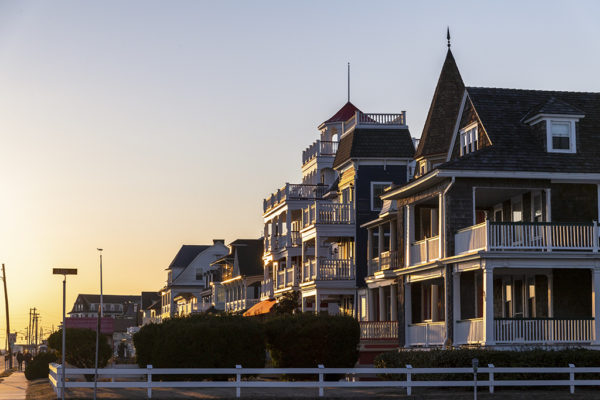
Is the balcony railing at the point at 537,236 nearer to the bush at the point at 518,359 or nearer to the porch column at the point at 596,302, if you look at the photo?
the porch column at the point at 596,302

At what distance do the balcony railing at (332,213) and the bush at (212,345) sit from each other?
22729mm

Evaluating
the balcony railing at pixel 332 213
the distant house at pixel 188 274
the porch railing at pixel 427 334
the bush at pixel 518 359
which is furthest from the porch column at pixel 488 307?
the distant house at pixel 188 274

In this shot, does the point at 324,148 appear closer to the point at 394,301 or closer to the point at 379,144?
the point at 379,144

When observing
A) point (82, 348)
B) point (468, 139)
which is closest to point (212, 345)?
point (468, 139)

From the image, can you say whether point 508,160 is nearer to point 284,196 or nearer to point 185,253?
point 284,196

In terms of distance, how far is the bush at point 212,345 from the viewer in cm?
3450

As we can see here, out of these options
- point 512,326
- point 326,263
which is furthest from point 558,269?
point 326,263

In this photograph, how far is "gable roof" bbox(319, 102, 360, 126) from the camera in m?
72.5

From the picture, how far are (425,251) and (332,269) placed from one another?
17.2 metres

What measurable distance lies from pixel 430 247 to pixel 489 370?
36.0 feet

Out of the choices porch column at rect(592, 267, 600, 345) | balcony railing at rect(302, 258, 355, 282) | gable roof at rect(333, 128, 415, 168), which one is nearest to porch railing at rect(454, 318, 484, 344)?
porch column at rect(592, 267, 600, 345)

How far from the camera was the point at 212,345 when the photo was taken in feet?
113

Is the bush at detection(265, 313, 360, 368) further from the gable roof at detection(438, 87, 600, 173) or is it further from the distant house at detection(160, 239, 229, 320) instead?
the distant house at detection(160, 239, 229, 320)

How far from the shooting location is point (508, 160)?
37031mm
